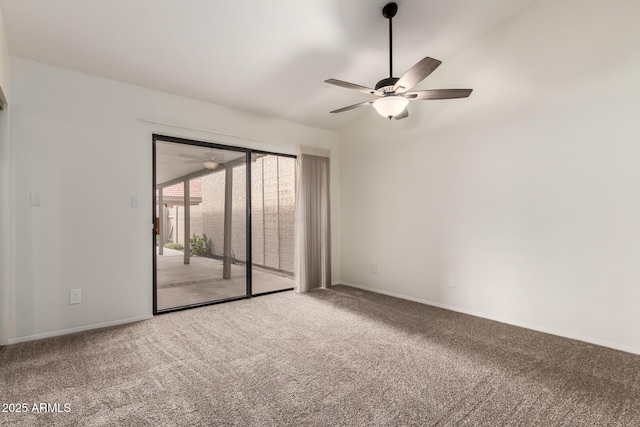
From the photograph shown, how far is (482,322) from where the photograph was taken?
3227mm

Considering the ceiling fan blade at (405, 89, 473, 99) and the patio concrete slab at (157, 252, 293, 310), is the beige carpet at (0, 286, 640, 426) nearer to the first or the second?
the patio concrete slab at (157, 252, 293, 310)

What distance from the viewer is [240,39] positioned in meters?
2.94

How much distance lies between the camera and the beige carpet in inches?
67.6

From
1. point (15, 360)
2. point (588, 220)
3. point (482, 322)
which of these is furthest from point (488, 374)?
point (15, 360)

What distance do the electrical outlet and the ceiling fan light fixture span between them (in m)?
3.26

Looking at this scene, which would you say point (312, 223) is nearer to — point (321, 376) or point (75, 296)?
point (321, 376)

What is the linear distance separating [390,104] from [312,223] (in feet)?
8.01

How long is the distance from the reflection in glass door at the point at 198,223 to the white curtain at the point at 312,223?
79 centimetres

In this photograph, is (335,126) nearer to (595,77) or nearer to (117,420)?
(595,77)

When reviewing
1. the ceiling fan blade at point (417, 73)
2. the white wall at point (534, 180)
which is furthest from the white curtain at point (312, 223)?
the ceiling fan blade at point (417, 73)

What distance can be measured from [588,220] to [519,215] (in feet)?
1.75

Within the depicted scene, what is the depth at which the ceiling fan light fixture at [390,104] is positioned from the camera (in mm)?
2592

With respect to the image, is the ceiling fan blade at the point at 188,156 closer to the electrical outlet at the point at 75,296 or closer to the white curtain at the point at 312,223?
the white curtain at the point at 312,223

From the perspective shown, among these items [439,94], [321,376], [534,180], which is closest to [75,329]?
[321,376]
